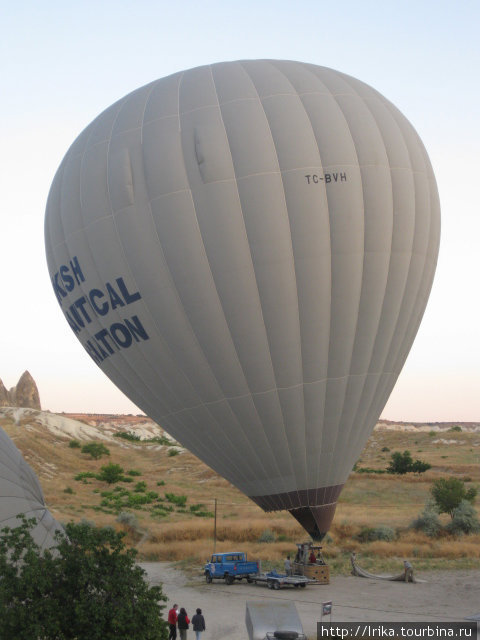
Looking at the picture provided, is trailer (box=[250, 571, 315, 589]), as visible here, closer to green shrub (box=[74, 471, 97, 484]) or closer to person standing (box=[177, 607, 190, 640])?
person standing (box=[177, 607, 190, 640])

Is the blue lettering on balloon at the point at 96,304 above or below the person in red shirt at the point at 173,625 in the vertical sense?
above

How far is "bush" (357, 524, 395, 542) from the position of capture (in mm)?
38406

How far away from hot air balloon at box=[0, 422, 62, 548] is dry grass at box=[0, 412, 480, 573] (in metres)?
16.0

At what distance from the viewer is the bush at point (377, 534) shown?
38.4 metres

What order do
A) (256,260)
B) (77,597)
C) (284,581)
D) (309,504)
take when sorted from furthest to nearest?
(284,581), (309,504), (256,260), (77,597)

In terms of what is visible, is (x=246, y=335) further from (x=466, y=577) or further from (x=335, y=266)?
(x=466, y=577)

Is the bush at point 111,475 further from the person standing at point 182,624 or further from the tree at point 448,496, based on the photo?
the person standing at point 182,624

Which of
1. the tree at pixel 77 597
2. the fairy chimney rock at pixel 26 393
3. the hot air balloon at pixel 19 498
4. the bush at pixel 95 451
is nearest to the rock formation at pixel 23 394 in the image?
the fairy chimney rock at pixel 26 393

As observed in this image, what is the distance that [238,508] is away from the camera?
55.6 meters

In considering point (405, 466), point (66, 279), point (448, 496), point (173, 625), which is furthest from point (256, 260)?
point (405, 466)

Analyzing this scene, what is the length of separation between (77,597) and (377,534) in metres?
28.1

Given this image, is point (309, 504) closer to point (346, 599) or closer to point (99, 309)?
point (346, 599)

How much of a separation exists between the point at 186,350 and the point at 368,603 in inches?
410

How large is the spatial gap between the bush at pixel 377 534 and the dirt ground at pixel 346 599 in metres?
9.19
